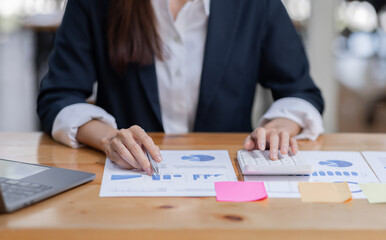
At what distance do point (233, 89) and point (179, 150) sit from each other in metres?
0.38

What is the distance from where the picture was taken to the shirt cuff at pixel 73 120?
39.8 inches

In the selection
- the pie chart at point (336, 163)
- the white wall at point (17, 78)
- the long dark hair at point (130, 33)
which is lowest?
the white wall at point (17, 78)

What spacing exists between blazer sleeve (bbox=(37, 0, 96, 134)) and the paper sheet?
2.08 ft

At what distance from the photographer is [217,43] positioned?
4.06 ft

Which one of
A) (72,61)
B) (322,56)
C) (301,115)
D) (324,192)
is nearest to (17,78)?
(322,56)

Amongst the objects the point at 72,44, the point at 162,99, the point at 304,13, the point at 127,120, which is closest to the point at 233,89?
the point at 162,99

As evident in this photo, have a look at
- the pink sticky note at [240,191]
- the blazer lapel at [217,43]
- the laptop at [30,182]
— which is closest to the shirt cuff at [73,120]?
the laptop at [30,182]

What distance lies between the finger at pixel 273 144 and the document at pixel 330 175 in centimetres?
6

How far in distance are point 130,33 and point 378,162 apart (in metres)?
0.64

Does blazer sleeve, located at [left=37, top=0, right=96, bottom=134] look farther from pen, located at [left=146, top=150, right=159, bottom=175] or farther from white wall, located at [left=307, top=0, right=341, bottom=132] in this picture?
white wall, located at [left=307, top=0, right=341, bottom=132]

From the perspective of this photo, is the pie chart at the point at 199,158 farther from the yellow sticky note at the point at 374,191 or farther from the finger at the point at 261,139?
the yellow sticky note at the point at 374,191

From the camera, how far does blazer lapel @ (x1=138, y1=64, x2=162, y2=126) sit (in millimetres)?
1232

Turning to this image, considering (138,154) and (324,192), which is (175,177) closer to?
(138,154)

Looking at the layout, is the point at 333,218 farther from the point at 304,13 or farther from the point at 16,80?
the point at 16,80
